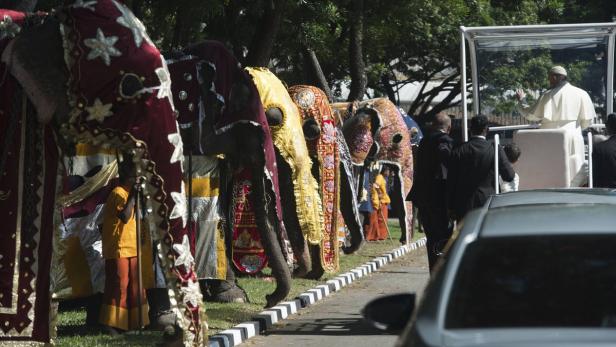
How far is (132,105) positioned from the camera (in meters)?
8.18

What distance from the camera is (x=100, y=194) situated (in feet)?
39.7

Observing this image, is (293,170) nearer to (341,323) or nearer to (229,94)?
(229,94)

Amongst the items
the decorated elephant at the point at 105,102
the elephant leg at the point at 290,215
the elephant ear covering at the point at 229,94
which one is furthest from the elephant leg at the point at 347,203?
the decorated elephant at the point at 105,102

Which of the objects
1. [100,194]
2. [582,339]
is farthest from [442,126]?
[582,339]

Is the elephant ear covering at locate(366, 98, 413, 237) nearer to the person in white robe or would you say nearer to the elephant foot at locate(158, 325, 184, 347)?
the person in white robe

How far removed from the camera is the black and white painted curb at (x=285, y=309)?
35.3ft

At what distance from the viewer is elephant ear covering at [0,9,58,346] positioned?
857 cm

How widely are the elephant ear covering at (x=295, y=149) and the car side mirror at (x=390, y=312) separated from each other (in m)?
8.68

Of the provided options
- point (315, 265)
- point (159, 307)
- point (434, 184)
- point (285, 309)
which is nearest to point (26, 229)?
point (159, 307)

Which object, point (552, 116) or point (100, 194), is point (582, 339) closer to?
point (100, 194)

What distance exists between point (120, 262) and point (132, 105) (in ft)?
9.60

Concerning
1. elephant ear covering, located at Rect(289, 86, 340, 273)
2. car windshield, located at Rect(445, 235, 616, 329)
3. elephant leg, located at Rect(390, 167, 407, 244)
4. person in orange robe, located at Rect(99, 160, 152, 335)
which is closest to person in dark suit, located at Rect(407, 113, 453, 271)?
person in orange robe, located at Rect(99, 160, 152, 335)

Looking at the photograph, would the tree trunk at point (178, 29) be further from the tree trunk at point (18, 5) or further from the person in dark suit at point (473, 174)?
the tree trunk at point (18, 5)

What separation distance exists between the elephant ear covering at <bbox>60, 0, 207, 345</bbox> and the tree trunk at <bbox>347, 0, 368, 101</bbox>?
14522mm
